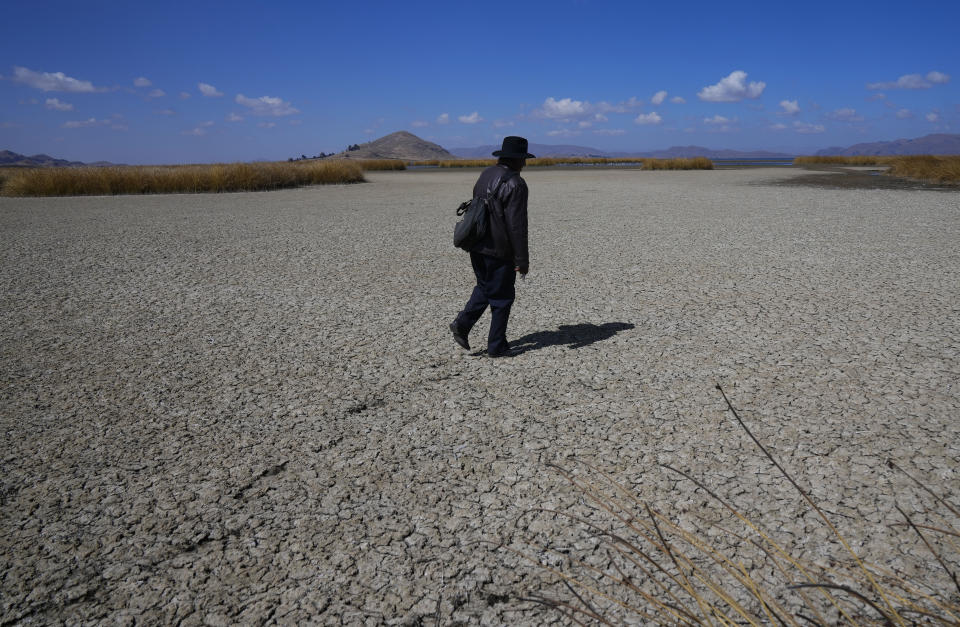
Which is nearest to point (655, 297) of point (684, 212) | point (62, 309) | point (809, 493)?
point (809, 493)

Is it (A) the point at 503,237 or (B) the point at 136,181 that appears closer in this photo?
(A) the point at 503,237

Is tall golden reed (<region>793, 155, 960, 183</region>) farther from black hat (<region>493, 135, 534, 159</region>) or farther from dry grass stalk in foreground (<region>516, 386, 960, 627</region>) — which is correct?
dry grass stalk in foreground (<region>516, 386, 960, 627</region>)

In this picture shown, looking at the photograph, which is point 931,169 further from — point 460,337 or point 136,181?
point 136,181

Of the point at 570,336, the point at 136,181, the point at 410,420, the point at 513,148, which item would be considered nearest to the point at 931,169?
the point at 570,336

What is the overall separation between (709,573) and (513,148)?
122 inches

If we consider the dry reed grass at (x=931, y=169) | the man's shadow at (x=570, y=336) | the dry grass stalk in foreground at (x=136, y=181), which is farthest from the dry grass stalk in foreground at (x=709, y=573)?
the dry reed grass at (x=931, y=169)

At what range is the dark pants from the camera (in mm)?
4402

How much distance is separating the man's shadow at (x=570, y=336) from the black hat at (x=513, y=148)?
5.18 feet

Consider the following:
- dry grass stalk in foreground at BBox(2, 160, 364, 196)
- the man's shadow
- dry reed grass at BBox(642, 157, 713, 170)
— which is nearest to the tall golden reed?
dry reed grass at BBox(642, 157, 713, 170)

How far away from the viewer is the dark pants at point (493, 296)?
14.4ft

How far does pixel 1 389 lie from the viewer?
416 cm

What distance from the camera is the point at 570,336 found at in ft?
17.0

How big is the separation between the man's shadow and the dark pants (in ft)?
1.04

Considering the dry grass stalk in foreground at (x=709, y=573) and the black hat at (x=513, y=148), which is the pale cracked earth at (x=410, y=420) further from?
the black hat at (x=513, y=148)
